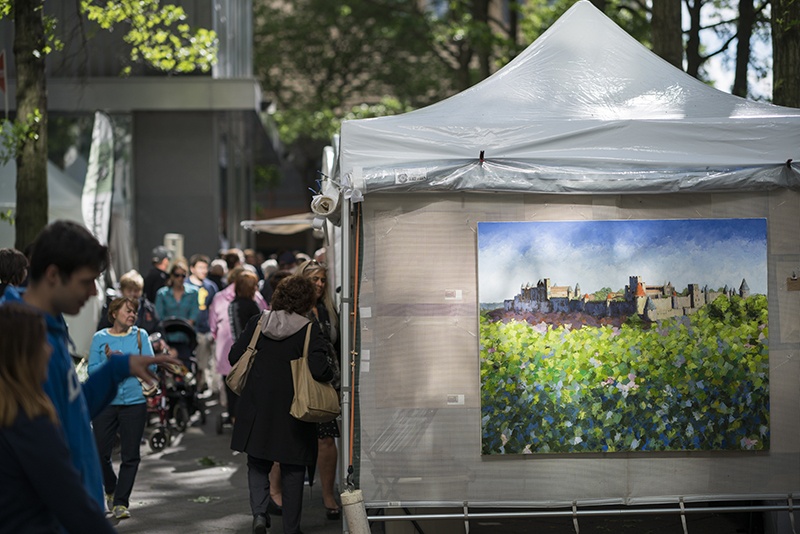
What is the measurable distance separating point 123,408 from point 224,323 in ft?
15.4

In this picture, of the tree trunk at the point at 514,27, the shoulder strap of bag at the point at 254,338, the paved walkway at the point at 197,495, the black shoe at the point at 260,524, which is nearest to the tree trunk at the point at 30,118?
the paved walkway at the point at 197,495

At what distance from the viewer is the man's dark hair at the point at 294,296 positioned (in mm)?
8766

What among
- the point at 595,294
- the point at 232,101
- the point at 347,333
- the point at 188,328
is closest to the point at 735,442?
the point at 595,294

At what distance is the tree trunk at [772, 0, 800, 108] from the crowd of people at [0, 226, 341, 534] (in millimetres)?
5109

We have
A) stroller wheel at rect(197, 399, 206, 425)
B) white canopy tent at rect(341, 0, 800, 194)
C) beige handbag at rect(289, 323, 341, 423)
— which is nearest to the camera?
white canopy tent at rect(341, 0, 800, 194)

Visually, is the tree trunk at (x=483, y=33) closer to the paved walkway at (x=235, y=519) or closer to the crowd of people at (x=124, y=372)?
the crowd of people at (x=124, y=372)

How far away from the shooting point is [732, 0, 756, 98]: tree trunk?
1893cm

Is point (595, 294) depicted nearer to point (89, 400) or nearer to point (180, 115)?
point (89, 400)

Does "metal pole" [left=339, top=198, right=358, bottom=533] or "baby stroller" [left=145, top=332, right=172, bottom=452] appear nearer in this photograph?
"metal pole" [left=339, top=198, right=358, bottom=533]

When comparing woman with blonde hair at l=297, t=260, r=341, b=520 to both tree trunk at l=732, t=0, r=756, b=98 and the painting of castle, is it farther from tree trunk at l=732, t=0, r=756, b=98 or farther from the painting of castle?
tree trunk at l=732, t=0, r=756, b=98

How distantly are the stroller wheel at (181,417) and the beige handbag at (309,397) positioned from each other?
6200mm

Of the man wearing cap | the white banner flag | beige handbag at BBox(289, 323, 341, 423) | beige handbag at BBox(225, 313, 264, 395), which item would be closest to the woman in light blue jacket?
beige handbag at BBox(225, 313, 264, 395)

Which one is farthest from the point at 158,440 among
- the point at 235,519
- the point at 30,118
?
the point at 235,519

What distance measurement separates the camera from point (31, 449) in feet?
12.3
